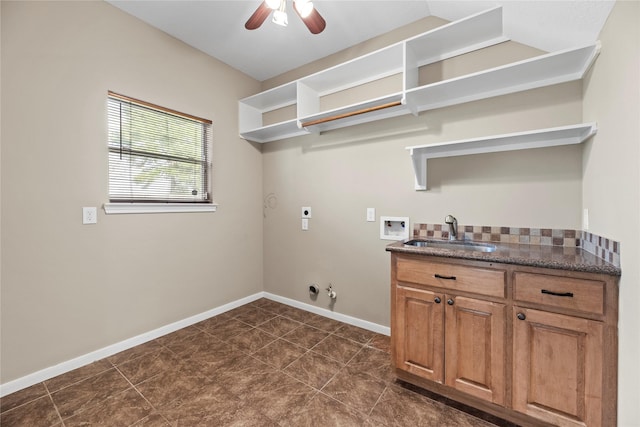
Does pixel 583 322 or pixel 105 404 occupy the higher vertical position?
pixel 583 322

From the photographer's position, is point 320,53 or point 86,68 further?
point 320,53

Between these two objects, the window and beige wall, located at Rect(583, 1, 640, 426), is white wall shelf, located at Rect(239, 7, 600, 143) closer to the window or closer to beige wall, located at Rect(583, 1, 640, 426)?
beige wall, located at Rect(583, 1, 640, 426)

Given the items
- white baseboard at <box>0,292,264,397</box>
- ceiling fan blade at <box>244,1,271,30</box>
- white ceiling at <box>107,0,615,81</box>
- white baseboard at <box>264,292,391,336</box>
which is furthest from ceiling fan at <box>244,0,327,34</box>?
white baseboard at <box>0,292,264,397</box>

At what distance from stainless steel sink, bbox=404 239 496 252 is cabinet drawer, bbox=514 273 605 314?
0.57 metres

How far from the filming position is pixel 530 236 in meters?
1.89

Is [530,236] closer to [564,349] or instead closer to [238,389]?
[564,349]

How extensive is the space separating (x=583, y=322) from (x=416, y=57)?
209 centimetres

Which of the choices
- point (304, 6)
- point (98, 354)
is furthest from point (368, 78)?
point (98, 354)

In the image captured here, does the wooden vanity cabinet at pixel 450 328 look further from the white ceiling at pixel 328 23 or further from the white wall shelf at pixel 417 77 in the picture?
the white ceiling at pixel 328 23

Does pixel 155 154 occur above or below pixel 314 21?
below

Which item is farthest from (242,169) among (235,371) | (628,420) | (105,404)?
(628,420)

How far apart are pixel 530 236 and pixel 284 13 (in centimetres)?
220

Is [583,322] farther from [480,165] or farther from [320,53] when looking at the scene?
[320,53]

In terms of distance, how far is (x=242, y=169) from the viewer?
3248mm
